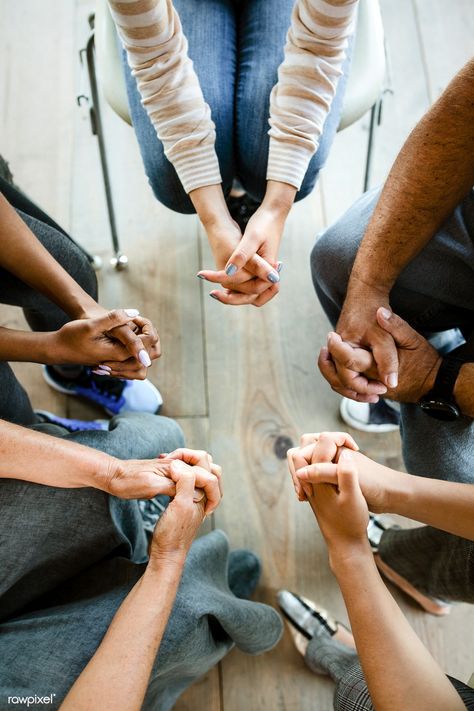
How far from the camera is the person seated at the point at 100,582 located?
0.80m

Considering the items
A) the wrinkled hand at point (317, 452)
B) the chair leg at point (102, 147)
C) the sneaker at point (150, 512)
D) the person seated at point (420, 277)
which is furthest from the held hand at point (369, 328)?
the chair leg at point (102, 147)

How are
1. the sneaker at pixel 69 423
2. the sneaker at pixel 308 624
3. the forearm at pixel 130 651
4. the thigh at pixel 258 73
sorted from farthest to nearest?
the sneaker at pixel 69 423, the sneaker at pixel 308 624, the thigh at pixel 258 73, the forearm at pixel 130 651

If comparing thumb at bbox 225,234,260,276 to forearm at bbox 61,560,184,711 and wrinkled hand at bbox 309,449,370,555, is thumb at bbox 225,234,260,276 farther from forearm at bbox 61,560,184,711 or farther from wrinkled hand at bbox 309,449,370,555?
forearm at bbox 61,560,184,711

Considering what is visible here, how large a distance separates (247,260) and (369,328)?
0.27 meters

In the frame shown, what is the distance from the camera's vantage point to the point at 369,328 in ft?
→ 3.54

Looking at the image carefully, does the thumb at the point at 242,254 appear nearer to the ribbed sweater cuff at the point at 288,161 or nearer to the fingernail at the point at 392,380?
the ribbed sweater cuff at the point at 288,161

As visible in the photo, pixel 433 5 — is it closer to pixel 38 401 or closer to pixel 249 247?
pixel 249 247

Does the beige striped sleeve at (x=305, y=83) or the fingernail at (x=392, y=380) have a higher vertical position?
the beige striped sleeve at (x=305, y=83)

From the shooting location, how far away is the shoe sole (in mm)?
1335

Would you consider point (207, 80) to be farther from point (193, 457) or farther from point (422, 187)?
point (193, 457)

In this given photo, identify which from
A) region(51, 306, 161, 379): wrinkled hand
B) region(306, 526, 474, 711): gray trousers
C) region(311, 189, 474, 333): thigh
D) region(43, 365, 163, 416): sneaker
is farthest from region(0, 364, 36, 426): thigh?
region(306, 526, 474, 711): gray trousers

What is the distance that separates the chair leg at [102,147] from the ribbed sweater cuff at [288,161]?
47cm

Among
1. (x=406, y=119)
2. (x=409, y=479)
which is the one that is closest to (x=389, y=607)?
(x=409, y=479)

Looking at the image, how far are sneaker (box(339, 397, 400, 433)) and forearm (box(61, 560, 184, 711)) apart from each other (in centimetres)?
75
